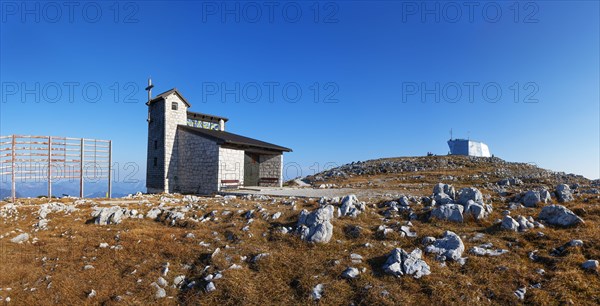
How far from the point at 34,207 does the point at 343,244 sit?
1386 cm

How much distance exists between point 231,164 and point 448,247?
19019 mm

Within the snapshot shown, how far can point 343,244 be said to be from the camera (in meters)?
7.22

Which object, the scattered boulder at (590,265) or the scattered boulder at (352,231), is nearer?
the scattered boulder at (590,265)

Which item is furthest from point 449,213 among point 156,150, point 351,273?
point 156,150

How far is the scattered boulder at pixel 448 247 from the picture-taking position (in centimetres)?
610

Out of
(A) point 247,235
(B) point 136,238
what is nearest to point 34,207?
(B) point 136,238

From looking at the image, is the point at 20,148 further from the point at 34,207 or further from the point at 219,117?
the point at 219,117

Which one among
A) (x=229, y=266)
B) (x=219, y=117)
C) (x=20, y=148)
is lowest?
(x=229, y=266)

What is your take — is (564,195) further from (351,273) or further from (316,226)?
(351,273)

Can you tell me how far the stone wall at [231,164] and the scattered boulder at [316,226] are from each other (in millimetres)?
14402

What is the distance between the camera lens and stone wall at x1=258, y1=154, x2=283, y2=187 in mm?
26406

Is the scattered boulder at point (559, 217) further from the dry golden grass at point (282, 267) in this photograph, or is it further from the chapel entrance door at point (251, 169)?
the chapel entrance door at point (251, 169)

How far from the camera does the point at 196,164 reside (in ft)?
77.4

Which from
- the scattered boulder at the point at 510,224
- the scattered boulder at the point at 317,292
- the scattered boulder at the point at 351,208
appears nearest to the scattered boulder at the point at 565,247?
the scattered boulder at the point at 510,224
